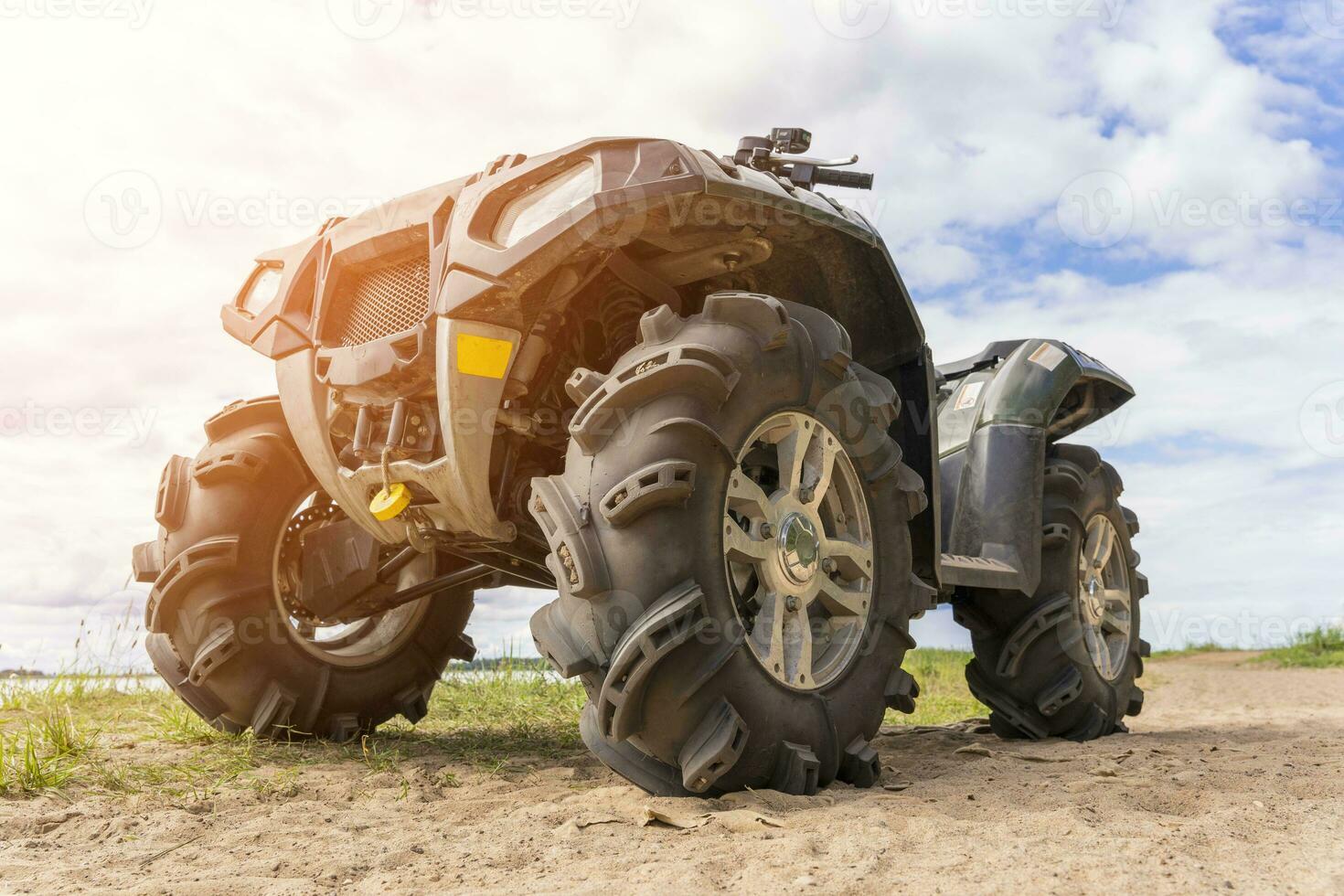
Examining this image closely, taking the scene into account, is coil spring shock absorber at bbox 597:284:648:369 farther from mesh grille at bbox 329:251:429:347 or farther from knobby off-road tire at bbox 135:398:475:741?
knobby off-road tire at bbox 135:398:475:741

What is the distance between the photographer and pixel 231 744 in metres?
4.46

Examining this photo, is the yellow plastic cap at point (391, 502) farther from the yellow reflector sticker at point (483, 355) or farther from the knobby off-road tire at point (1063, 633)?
the knobby off-road tire at point (1063, 633)

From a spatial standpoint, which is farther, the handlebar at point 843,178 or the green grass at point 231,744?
the handlebar at point 843,178

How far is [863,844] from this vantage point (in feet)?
8.04

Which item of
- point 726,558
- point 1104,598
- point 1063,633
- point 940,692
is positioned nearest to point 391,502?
point 726,558

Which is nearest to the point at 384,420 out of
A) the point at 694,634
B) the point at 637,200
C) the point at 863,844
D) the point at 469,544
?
the point at 469,544

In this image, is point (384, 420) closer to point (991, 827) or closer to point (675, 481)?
point (675, 481)

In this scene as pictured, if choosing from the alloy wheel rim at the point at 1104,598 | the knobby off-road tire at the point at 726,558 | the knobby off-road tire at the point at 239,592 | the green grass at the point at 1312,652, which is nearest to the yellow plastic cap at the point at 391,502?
the knobby off-road tire at the point at 726,558

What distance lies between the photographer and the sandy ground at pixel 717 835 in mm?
2268

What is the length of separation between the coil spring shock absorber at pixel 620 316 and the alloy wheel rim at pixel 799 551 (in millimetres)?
604

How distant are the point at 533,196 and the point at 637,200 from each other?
427 mm

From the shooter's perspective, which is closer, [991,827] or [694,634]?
[991,827]

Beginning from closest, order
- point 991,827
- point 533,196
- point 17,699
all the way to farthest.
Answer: point 991,827
point 533,196
point 17,699

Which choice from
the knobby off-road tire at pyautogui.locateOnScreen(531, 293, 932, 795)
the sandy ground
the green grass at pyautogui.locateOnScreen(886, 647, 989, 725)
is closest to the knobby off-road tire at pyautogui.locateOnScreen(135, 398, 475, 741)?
the sandy ground
